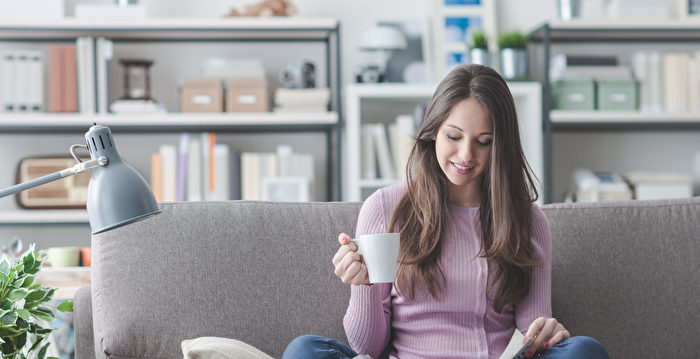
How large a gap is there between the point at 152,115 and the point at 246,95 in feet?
1.27

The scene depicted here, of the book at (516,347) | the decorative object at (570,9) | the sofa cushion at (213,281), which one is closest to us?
the book at (516,347)

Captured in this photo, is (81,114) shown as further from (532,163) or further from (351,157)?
(532,163)

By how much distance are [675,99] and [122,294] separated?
8.13 feet

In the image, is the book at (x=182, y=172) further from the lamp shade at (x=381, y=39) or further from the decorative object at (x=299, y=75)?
the lamp shade at (x=381, y=39)

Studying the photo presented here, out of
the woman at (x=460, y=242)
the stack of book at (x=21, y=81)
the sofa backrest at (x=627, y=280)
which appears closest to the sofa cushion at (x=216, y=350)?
the woman at (x=460, y=242)

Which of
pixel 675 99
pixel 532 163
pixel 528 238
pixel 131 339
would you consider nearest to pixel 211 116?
pixel 532 163

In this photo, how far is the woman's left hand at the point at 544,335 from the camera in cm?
124

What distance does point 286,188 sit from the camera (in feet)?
9.69

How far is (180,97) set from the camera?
2.98 m

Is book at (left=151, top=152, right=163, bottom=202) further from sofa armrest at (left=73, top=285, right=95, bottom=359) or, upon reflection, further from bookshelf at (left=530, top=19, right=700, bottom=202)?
bookshelf at (left=530, top=19, right=700, bottom=202)

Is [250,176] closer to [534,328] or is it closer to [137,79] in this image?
[137,79]

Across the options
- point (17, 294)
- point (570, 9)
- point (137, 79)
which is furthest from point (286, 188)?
point (17, 294)

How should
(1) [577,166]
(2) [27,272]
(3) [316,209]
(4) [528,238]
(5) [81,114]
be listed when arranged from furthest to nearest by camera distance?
(1) [577,166], (5) [81,114], (3) [316,209], (4) [528,238], (2) [27,272]

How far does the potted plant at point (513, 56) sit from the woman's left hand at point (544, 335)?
1.83 meters
